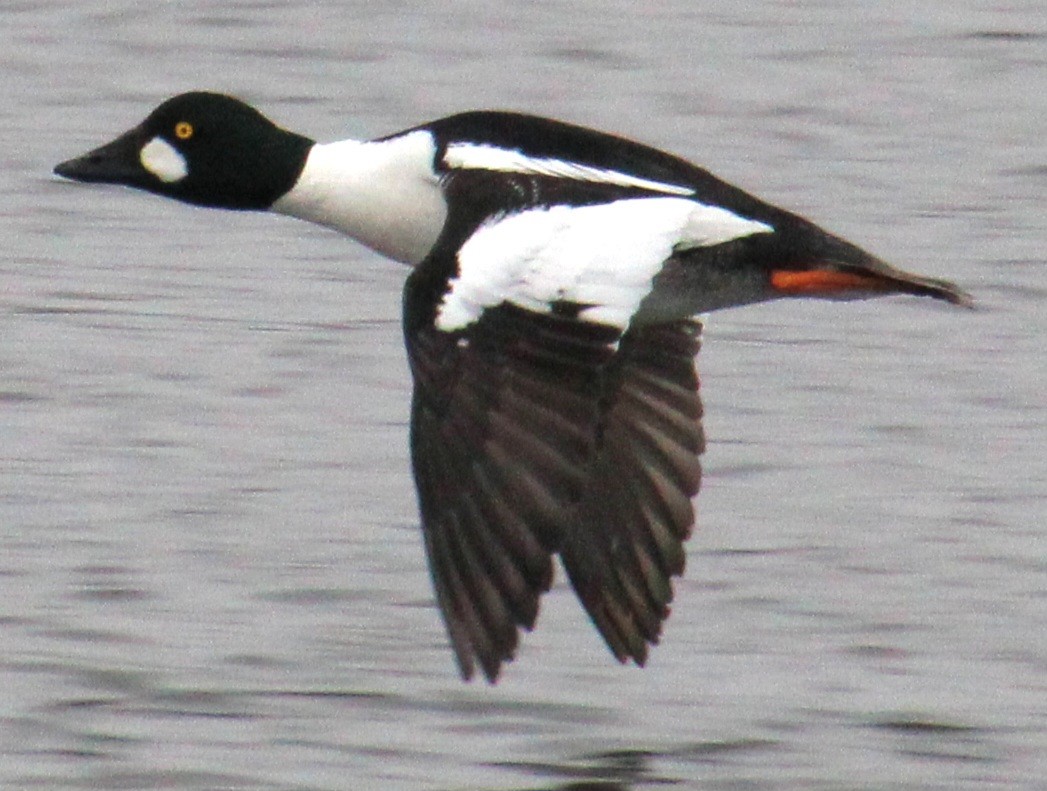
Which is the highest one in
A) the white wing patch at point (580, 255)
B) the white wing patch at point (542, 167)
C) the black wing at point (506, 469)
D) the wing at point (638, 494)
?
the white wing patch at point (542, 167)

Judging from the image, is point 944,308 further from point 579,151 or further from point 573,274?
point 573,274

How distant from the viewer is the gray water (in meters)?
7.27

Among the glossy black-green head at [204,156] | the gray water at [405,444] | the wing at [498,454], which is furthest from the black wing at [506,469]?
the glossy black-green head at [204,156]

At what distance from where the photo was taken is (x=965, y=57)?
12914 mm

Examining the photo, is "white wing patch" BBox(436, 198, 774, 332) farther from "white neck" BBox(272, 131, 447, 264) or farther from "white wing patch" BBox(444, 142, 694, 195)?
"white neck" BBox(272, 131, 447, 264)

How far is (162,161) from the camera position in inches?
316

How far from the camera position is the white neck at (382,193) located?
7.61 metres

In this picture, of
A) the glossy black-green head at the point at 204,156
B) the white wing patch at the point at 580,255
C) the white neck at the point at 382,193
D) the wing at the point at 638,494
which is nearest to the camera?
the white wing patch at the point at 580,255

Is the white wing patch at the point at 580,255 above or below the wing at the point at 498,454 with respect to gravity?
above

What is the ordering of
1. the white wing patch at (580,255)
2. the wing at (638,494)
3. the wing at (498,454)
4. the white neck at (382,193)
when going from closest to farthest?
1. the wing at (498,454)
2. the white wing patch at (580,255)
3. the wing at (638,494)
4. the white neck at (382,193)

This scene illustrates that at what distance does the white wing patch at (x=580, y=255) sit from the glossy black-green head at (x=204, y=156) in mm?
1149

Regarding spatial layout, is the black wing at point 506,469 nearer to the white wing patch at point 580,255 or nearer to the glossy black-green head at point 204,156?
the white wing patch at point 580,255

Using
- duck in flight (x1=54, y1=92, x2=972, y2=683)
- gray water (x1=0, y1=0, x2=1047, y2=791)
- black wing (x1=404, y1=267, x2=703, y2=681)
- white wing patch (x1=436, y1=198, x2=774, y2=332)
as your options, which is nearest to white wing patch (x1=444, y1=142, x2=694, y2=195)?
duck in flight (x1=54, y1=92, x2=972, y2=683)

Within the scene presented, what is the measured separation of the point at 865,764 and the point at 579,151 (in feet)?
4.96
